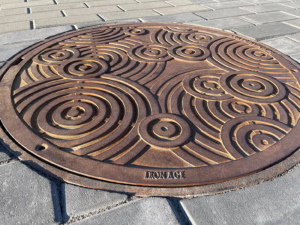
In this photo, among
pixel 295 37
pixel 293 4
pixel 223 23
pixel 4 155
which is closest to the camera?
pixel 4 155

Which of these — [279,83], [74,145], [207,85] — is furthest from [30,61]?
[279,83]

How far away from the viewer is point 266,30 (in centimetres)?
302

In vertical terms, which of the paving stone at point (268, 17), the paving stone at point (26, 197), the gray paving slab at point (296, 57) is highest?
the paving stone at point (268, 17)

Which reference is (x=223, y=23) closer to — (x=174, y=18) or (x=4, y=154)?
(x=174, y=18)

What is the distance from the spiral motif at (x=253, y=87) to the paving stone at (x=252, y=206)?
71 cm

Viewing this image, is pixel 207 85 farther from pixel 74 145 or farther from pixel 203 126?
pixel 74 145

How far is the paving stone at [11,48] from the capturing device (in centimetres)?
238

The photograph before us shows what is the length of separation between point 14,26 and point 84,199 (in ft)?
9.07

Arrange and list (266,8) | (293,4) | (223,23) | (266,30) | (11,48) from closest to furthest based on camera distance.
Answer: (11,48) → (266,30) → (223,23) → (266,8) → (293,4)

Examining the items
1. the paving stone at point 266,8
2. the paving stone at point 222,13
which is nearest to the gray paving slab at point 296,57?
the paving stone at point 222,13

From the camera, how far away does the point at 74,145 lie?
1.42 meters

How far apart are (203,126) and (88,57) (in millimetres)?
1306

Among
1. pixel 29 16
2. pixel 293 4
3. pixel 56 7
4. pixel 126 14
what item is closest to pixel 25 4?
pixel 56 7

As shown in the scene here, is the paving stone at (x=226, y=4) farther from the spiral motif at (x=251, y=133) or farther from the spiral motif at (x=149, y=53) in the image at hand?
the spiral motif at (x=251, y=133)
